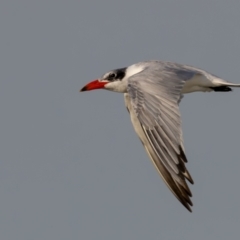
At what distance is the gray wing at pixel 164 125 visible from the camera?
15344mm

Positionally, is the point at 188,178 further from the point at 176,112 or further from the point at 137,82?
the point at 137,82

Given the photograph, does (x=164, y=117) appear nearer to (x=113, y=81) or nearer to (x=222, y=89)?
(x=113, y=81)

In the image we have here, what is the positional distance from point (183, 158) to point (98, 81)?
5.09m

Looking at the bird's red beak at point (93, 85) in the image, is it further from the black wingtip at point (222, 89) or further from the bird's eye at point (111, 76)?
the black wingtip at point (222, 89)

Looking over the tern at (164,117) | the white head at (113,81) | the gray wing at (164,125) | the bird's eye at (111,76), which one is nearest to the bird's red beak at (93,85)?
the white head at (113,81)

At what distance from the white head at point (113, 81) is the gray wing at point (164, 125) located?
259 cm

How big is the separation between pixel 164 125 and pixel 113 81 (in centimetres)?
431

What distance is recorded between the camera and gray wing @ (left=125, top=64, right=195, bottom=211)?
15344 millimetres

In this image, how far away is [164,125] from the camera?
15.7m

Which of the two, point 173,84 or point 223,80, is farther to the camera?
point 223,80

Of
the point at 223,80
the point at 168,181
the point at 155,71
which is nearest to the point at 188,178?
the point at 168,181

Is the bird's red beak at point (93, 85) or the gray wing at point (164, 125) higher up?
the bird's red beak at point (93, 85)

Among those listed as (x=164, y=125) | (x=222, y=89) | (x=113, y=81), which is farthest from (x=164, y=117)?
(x=222, y=89)

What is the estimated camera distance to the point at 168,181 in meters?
15.6
